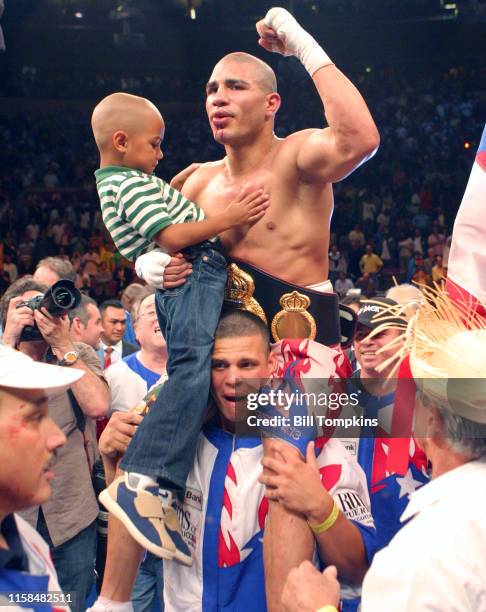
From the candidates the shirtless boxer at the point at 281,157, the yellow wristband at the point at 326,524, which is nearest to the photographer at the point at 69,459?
the shirtless boxer at the point at 281,157

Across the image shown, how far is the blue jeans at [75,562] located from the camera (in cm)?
290

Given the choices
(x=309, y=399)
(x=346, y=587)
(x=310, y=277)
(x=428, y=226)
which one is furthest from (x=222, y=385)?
(x=428, y=226)

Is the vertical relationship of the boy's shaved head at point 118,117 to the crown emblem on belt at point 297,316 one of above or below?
above

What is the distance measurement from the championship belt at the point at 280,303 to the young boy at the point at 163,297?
2.4 inches

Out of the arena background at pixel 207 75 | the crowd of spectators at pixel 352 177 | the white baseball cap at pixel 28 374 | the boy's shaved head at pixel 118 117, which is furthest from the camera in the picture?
the arena background at pixel 207 75

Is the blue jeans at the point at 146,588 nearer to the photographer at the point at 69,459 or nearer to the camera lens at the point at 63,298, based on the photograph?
the photographer at the point at 69,459

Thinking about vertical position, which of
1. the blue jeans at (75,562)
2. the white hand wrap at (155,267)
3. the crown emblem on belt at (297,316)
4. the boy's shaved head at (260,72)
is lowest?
the blue jeans at (75,562)

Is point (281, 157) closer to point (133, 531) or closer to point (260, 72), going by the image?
point (260, 72)

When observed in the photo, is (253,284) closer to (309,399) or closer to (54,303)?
(309,399)

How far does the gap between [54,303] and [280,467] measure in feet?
3.57

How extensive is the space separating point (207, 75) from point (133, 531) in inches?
589

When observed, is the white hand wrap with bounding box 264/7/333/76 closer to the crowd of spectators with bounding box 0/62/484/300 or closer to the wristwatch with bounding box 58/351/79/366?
the wristwatch with bounding box 58/351/79/366

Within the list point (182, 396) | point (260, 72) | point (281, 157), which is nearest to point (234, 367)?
point (182, 396)

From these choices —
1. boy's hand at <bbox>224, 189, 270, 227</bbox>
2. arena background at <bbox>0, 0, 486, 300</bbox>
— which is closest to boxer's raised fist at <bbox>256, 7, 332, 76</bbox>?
boy's hand at <bbox>224, 189, 270, 227</bbox>
